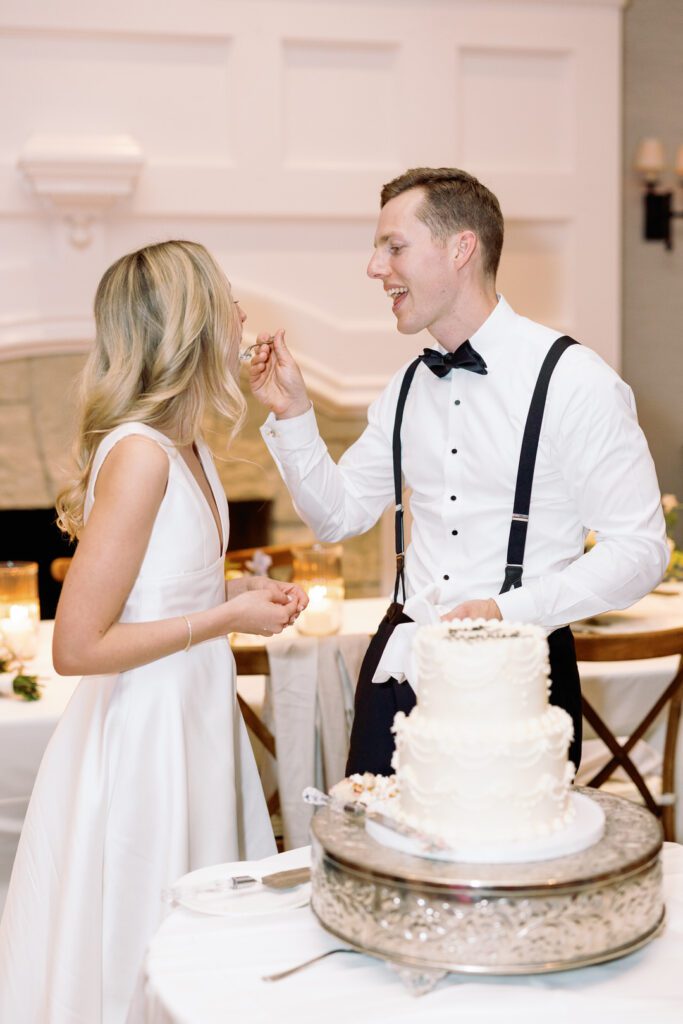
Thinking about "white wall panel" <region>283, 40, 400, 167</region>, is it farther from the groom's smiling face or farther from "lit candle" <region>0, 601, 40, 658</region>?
the groom's smiling face

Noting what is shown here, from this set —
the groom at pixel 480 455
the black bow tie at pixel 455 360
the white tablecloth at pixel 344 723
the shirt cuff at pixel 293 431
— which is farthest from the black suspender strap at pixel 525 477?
the white tablecloth at pixel 344 723

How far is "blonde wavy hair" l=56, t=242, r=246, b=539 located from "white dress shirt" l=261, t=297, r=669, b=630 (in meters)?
0.43

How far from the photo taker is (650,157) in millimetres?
5383

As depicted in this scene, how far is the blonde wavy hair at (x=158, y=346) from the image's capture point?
6.95 feet

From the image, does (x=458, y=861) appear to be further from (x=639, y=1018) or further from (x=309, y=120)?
(x=309, y=120)

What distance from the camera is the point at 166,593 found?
6.96 feet

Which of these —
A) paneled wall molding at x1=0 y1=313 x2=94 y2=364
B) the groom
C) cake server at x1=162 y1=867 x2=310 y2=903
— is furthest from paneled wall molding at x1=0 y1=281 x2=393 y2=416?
cake server at x1=162 y1=867 x2=310 y2=903

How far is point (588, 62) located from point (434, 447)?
334 cm

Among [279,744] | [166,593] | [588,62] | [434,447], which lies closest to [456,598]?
[434,447]

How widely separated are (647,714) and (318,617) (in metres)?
0.92

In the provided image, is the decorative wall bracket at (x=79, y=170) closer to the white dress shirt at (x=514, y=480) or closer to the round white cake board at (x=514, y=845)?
the white dress shirt at (x=514, y=480)

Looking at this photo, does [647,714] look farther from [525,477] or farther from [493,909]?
[493,909]

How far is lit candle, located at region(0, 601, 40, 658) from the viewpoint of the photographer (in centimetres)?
323

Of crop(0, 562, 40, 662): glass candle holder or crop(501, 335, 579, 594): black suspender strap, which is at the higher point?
crop(501, 335, 579, 594): black suspender strap
